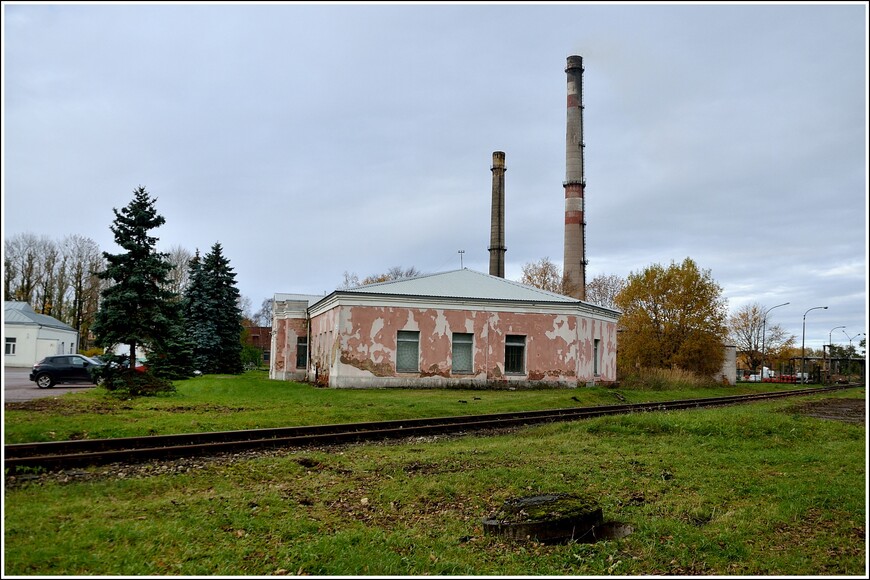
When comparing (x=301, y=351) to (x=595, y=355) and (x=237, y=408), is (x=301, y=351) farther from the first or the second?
(x=237, y=408)

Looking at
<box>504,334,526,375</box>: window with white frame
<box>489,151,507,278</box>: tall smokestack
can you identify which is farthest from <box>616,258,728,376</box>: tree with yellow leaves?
<box>504,334,526,375</box>: window with white frame

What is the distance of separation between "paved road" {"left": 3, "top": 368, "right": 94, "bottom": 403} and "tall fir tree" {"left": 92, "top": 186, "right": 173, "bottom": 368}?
2744mm

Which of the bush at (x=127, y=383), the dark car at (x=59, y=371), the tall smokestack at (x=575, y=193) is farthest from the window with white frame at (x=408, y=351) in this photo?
the tall smokestack at (x=575, y=193)

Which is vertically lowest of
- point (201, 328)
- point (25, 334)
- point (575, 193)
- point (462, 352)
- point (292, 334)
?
point (462, 352)

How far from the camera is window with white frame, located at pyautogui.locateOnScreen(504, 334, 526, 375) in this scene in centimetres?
2916

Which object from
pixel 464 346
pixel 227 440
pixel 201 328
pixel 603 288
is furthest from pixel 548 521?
pixel 603 288

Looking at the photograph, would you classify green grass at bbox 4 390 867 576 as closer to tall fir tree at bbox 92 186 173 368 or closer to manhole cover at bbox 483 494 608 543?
manhole cover at bbox 483 494 608 543

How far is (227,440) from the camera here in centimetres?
1167

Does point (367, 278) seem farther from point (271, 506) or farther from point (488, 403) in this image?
point (271, 506)

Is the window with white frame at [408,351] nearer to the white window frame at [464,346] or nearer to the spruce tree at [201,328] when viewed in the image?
the white window frame at [464,346]

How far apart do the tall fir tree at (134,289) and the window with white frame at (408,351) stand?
10.1 metres

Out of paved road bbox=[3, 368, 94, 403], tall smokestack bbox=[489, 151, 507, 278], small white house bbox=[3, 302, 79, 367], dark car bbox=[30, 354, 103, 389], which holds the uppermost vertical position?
tall smokestack bbox=[489, 151, 507, 278]

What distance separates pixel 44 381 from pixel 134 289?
8.19 m

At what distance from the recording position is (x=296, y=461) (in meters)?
9.96
